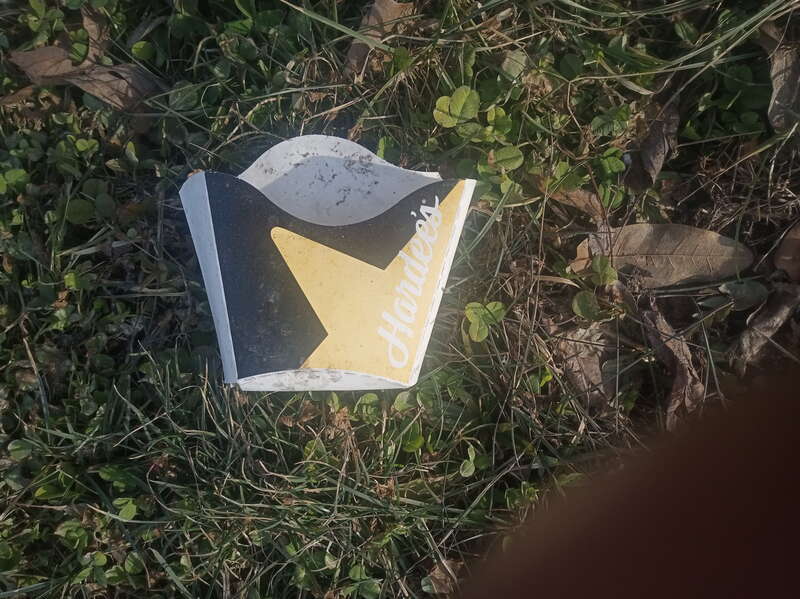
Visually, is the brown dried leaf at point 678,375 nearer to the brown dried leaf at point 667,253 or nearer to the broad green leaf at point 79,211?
the brown dried leaf at point 667,253

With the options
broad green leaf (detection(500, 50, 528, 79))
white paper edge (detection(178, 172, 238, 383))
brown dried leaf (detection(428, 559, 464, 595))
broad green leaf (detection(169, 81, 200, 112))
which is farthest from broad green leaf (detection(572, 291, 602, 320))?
broad green leaf (detection(169, 81, 200, 112))

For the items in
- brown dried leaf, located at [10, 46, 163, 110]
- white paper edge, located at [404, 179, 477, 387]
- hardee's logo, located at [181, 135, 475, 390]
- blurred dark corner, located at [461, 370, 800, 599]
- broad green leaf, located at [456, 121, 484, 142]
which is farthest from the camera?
brown dried leaf, located at [10, 46, 163, 110]

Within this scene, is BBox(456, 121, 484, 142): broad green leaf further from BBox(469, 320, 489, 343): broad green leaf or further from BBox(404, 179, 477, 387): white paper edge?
BBox(469, 320, 489, 343): broad green leaf

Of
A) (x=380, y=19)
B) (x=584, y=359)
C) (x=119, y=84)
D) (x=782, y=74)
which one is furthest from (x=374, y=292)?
(x=782, y=74)

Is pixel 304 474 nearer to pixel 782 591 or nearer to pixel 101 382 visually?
pixel 101 382

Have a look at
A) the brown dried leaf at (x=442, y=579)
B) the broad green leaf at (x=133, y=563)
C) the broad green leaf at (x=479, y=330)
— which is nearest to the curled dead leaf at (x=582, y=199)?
the broad green leaf at (x=479, y=330)

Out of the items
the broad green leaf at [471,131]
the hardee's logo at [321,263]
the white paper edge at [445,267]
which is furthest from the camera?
the broad green leaf at [471,131]

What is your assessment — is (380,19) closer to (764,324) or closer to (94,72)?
(94,72)
